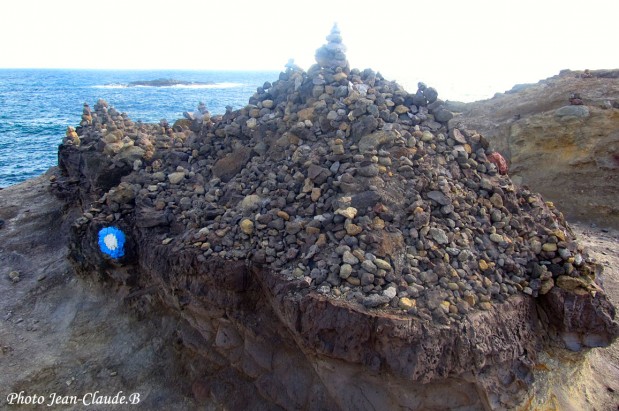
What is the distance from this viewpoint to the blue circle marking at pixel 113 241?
5.68 metres

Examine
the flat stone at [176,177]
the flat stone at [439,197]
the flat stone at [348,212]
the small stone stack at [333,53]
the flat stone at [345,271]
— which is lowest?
the flat stone at [345,271]

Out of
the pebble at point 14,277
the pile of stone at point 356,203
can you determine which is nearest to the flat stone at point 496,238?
the pile of stone at point 356,203

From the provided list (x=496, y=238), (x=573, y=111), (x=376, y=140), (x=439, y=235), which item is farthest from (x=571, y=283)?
(x=573, y=111)

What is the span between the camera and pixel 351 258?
4047 millimetres

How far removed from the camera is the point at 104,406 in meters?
4.93

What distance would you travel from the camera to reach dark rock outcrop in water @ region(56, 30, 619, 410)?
3.83 m

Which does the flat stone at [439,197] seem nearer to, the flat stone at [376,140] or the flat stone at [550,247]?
the flat stone at [376,140]

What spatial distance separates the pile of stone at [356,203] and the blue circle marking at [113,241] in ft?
0.49

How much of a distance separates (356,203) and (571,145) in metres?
9.08

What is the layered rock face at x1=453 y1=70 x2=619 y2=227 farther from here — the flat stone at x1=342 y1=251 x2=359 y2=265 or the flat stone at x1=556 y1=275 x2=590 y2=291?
the flat stone at x1=342 y1=251 x2=359 y2=265

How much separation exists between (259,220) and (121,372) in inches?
102

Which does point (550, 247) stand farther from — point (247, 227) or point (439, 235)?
point (247, 227)

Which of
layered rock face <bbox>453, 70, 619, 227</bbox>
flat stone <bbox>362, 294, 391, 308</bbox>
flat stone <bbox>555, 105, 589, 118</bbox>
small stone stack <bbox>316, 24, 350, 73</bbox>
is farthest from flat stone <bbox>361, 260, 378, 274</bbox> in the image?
flat stone <bbox>555, 105, 589, 118</bbox>

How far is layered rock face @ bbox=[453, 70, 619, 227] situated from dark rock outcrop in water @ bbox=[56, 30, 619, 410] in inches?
262
